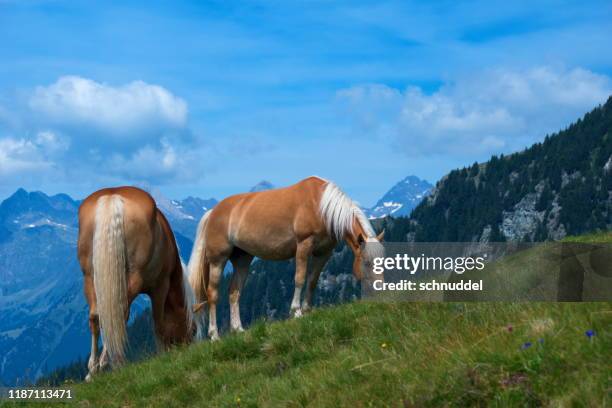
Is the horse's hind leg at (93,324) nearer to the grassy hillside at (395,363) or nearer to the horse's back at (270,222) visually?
the grassy hillside at (395,363)

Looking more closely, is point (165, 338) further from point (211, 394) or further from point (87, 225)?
point (211, 394)

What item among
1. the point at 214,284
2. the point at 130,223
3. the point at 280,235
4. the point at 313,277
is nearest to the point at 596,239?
the point at 313,277

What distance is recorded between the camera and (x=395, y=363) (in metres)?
7.53

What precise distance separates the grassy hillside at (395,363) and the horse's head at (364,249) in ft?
11.2

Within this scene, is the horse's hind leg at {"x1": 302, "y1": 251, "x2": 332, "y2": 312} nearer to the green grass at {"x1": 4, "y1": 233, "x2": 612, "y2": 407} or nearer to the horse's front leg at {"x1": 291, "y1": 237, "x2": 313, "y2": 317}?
the horse's front leg at {"x1": 291, "y1": 237, "x2": 313, "y2": 317}

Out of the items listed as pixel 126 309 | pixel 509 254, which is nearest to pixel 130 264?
pixel 126 309

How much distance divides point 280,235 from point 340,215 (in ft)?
5.75

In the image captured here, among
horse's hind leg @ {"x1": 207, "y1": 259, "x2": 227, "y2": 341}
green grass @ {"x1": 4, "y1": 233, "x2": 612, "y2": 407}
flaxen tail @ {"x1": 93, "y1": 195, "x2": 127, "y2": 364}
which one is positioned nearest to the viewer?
green grass @ {"x1": 4, "y1": 233, "x2": 612, "y2": 407}

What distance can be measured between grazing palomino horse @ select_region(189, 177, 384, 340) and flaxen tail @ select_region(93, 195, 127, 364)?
3175 mm

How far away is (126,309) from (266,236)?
16.2 ft

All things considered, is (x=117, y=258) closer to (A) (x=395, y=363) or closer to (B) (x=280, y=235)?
(B) (x=280, y=235)

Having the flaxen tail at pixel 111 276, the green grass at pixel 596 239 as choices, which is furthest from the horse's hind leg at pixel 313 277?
the green grass at pixel 596 239

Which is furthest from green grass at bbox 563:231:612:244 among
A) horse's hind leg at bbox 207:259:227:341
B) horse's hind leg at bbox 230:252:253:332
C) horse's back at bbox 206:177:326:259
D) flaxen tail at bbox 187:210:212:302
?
flaxen tail at bbox 187:210:212:302

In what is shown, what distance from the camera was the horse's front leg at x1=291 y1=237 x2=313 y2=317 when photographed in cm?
1594
